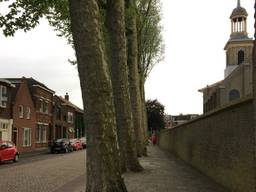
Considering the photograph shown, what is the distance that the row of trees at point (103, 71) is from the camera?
383 inches

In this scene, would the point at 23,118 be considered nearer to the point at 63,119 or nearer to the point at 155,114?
the point at 63,119

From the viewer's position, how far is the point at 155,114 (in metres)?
80.6

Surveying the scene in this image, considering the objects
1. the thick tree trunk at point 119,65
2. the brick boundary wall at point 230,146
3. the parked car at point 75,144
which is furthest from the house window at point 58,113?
the thick tree trunk at point 119,65

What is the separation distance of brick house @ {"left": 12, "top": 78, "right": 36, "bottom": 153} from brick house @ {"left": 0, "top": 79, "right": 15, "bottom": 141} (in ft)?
3.69

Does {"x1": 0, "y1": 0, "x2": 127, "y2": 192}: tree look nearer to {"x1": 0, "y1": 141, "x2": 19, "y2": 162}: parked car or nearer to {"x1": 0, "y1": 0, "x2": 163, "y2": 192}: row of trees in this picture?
{"x1": 0, "y1": 0, "x2": 163, "y2": 192}: row of trees

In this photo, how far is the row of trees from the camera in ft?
31.9

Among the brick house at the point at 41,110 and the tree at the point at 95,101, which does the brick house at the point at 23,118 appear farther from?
the tree at the point at 95,101

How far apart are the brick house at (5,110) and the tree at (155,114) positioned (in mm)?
38059

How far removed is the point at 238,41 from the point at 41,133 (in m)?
47.2

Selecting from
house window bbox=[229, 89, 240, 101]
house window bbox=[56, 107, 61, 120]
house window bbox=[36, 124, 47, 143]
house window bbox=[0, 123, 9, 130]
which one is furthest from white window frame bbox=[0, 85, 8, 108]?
house window bbox=[229, 89, 240, 101]

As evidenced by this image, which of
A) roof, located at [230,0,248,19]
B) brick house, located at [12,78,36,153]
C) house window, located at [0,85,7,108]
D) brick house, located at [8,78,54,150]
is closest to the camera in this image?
house window, located at [0,85,7,108]

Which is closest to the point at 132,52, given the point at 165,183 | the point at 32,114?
the point at 165,183

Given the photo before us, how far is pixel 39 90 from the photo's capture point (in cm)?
5697

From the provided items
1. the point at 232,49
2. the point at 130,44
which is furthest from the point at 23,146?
the point at 232,49
